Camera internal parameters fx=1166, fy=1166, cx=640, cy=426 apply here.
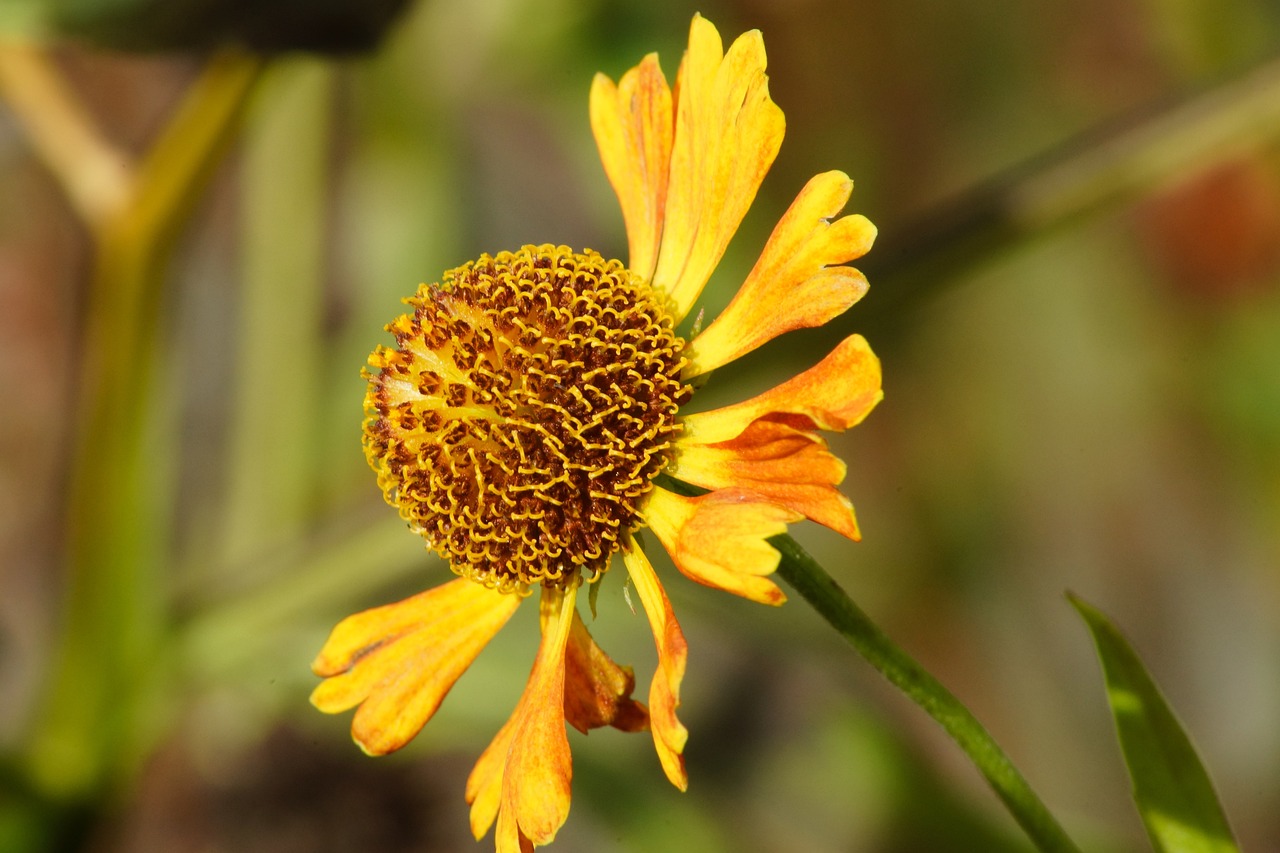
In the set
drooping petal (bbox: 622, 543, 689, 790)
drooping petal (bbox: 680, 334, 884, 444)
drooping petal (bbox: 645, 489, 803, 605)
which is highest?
drooping petal (bbox: 680, 334, 884, 444)

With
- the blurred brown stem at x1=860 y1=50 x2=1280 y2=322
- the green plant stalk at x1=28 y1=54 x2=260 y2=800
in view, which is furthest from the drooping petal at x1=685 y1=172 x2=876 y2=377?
the green plant stalk at x1=28 y1=54 x2=260 y2=800

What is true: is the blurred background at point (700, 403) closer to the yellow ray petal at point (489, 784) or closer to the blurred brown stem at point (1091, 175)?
the blurred brown stem at point (1091, 175)

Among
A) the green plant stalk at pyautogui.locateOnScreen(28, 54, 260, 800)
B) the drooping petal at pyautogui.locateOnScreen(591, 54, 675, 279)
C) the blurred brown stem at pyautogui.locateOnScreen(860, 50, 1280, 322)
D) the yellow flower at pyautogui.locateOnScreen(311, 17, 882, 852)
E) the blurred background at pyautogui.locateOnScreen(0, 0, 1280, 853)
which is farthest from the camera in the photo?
the blurred background at pyautogui.locateOnScreen(0, 0, 1280, 853)

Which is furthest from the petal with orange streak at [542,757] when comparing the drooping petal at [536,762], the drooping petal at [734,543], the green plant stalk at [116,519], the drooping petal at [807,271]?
the green plant stalk at [116,519]

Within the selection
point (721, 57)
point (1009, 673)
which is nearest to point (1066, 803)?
point (1009, 673)

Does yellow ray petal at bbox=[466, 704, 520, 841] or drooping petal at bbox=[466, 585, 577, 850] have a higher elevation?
drooping petal at bbox=[466, 585, 577, 850]

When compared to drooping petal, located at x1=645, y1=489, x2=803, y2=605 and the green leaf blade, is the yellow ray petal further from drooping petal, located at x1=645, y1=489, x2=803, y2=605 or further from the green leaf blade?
the green leaf blade

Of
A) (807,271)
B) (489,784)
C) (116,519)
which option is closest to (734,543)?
(807,271)
